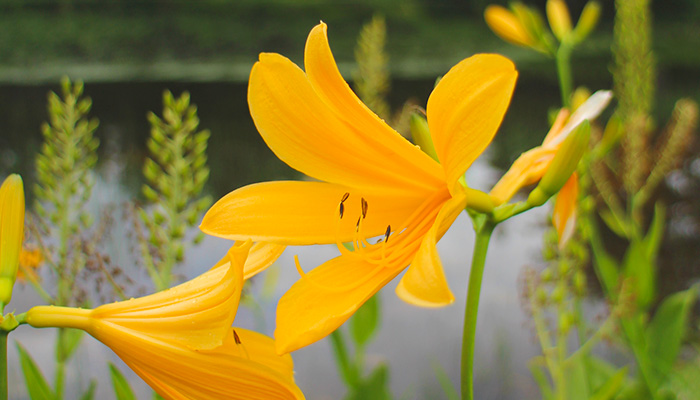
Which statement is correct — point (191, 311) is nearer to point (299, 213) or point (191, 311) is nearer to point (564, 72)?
point (299, 213)

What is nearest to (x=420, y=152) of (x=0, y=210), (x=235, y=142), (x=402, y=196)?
(x=402, y=196)

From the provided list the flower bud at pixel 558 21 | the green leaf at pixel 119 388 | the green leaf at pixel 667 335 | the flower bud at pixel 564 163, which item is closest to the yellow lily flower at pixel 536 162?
the flower bud at pixel 564 163

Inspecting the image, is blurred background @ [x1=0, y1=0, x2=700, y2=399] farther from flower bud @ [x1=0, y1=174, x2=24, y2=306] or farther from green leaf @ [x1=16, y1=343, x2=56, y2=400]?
flower bud @ [x1=0, y1=174, x2=24, y2=306]

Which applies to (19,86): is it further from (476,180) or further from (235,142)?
(476,180)

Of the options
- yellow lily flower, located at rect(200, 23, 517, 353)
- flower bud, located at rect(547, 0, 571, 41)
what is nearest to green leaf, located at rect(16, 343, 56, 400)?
yellow lily flower, located at rect(200, 23, 517, 353)

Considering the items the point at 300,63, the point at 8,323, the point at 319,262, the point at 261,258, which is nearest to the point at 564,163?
the point at 261,258

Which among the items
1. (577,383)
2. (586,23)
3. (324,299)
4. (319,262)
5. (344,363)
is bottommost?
(577,383)
